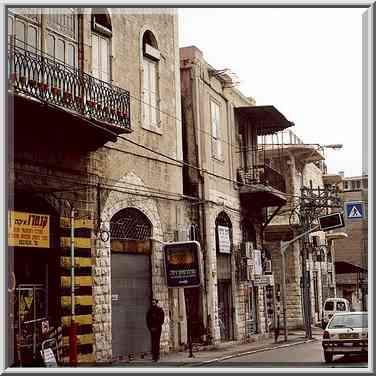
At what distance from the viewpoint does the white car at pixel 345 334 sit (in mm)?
12931

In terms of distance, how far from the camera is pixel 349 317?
15641 millimetres

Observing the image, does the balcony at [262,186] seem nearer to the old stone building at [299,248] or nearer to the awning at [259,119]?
the old stone building at [299,248]

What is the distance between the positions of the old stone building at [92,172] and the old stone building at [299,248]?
6.67 m

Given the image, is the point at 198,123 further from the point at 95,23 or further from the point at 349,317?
the point at 349,317

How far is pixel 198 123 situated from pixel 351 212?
7367 millimetres

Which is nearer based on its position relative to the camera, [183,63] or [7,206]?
[7,206]

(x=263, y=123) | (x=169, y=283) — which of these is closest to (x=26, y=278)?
(x=169, y=283)

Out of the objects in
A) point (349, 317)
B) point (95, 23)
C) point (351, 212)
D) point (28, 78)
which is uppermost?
point (95, 23)

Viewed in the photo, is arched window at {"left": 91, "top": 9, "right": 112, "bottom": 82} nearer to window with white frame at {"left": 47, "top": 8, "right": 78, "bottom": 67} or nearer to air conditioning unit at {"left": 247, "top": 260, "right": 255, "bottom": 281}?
window with white frame at {"left": 47, "top": 8, "right": 78, "bottom": 67}

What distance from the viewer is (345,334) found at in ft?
48.4

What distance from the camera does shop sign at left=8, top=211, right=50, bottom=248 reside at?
1177cm

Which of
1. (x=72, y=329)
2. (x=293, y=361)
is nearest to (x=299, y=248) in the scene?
(x=293, y=361)

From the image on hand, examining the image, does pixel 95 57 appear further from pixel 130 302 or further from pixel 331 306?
pixel 331 306

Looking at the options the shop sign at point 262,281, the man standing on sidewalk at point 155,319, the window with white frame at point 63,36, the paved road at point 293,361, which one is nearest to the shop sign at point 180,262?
the man standing on sidewalk at point 155,319
